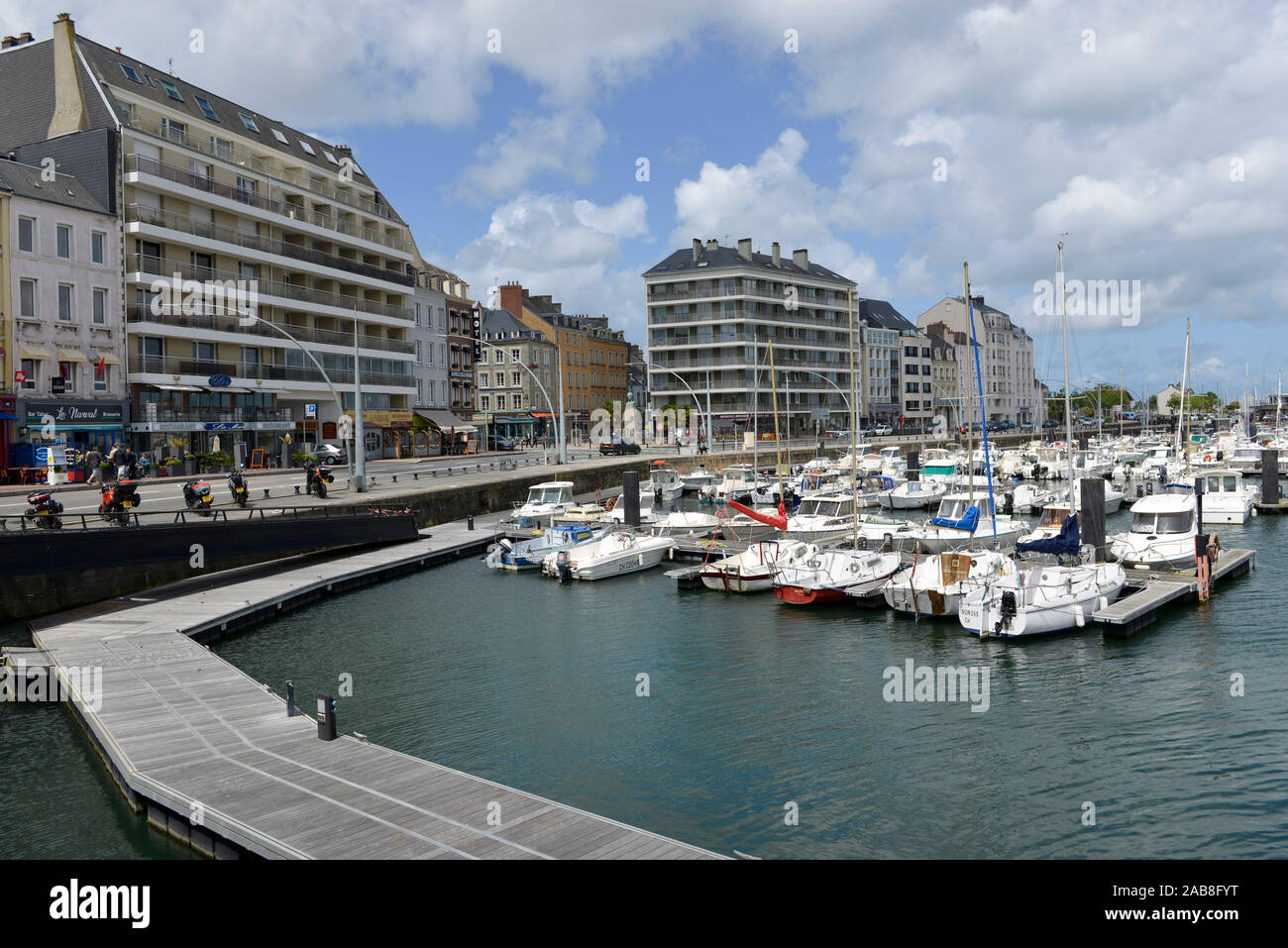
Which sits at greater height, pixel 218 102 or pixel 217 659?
pixel 218 102

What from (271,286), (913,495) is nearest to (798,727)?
(913,495)

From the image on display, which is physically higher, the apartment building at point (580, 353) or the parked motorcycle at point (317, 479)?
the apartment building at point (580, 353)

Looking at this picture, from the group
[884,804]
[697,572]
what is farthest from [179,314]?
[884,804]

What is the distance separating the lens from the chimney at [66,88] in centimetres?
5572

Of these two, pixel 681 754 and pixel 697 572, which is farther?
pixel 697 572

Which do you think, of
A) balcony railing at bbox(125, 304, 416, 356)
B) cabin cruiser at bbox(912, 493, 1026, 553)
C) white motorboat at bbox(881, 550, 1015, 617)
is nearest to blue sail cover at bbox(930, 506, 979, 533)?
cabin cruiser at bbox(912, 493, 1026, 553)

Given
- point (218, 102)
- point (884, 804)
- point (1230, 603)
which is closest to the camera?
point (884, 804)

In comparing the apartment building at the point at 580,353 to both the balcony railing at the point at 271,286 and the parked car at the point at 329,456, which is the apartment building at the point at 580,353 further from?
the parked car at the point at 329,456

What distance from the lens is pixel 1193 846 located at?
1414cm

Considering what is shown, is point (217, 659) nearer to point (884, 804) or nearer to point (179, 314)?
point (884, 804)

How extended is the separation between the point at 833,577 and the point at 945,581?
3.84 meters

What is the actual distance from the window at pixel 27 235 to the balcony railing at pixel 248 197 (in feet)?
28.1

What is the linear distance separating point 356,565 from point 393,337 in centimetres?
4872

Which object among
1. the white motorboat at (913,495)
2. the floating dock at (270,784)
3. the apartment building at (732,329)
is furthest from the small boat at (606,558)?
the apartment building at (732,329)
